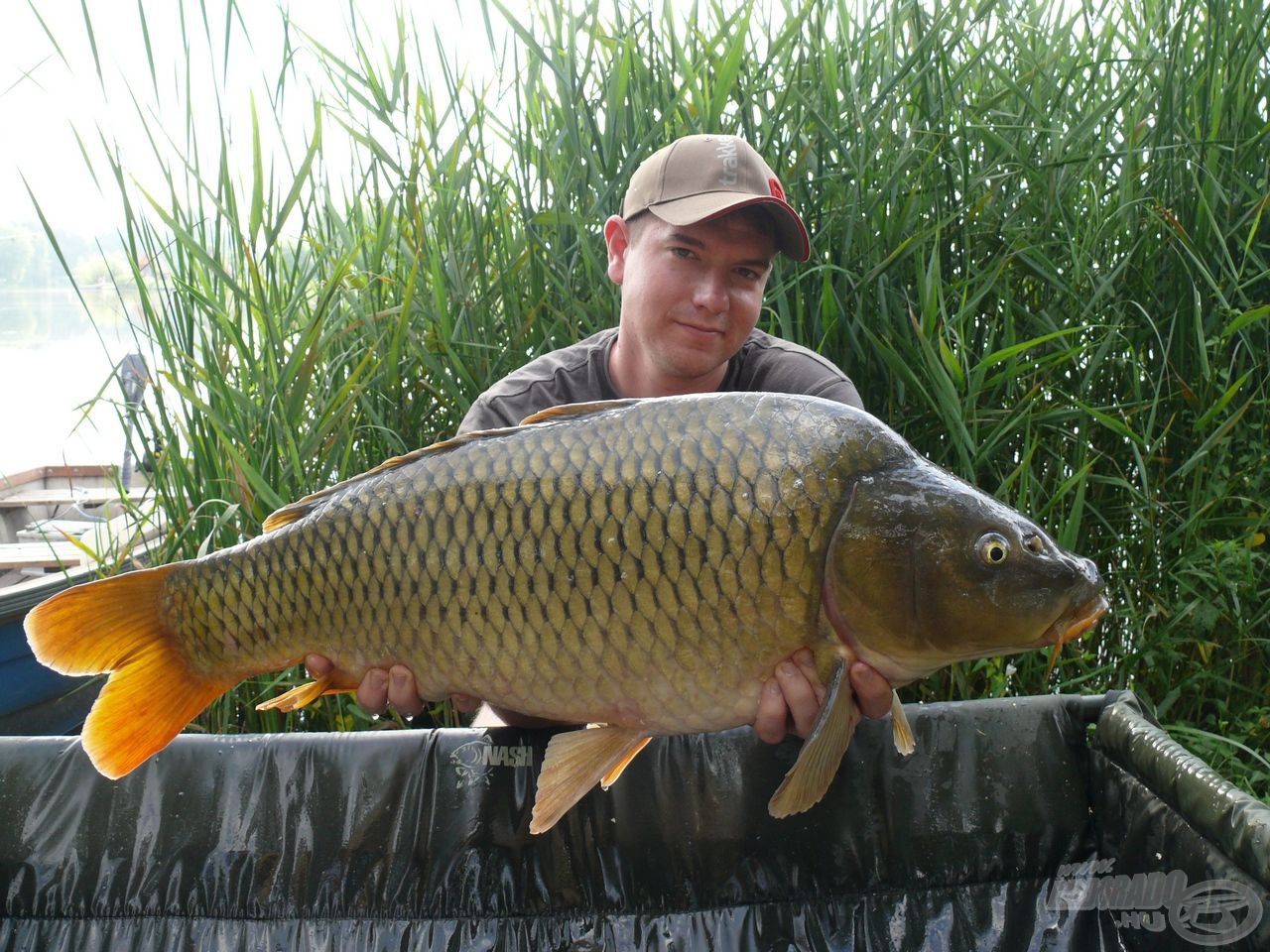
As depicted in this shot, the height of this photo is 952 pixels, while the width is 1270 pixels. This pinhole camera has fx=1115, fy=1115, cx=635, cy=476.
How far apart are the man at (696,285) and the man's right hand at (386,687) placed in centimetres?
33

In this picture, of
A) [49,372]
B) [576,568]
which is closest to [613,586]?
[576,568]

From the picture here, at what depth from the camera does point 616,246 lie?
6.68 ft

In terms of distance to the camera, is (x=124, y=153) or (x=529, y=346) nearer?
(x=124, y=153)

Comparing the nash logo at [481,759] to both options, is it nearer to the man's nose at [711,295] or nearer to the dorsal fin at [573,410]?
the dorsal fin at [573,410]

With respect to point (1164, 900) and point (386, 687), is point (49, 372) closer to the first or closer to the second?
point (386, 687)

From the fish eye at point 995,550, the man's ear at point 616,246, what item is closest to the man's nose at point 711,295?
the man's ear at point 616,246

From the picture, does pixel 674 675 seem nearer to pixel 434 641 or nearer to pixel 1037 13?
pixel 434 641

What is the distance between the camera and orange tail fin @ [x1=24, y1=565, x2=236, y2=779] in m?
1.30

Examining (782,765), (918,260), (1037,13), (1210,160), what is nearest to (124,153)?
(918,260)

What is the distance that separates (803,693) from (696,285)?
81 cm

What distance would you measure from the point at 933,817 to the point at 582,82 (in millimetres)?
1448

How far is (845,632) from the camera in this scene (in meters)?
1.18

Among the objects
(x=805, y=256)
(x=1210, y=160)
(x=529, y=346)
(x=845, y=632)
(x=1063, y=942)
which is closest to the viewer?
(x=845, y=632)

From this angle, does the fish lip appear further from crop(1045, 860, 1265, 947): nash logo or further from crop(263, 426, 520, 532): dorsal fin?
crop(263, 426, 520, 532): dorsal fin
